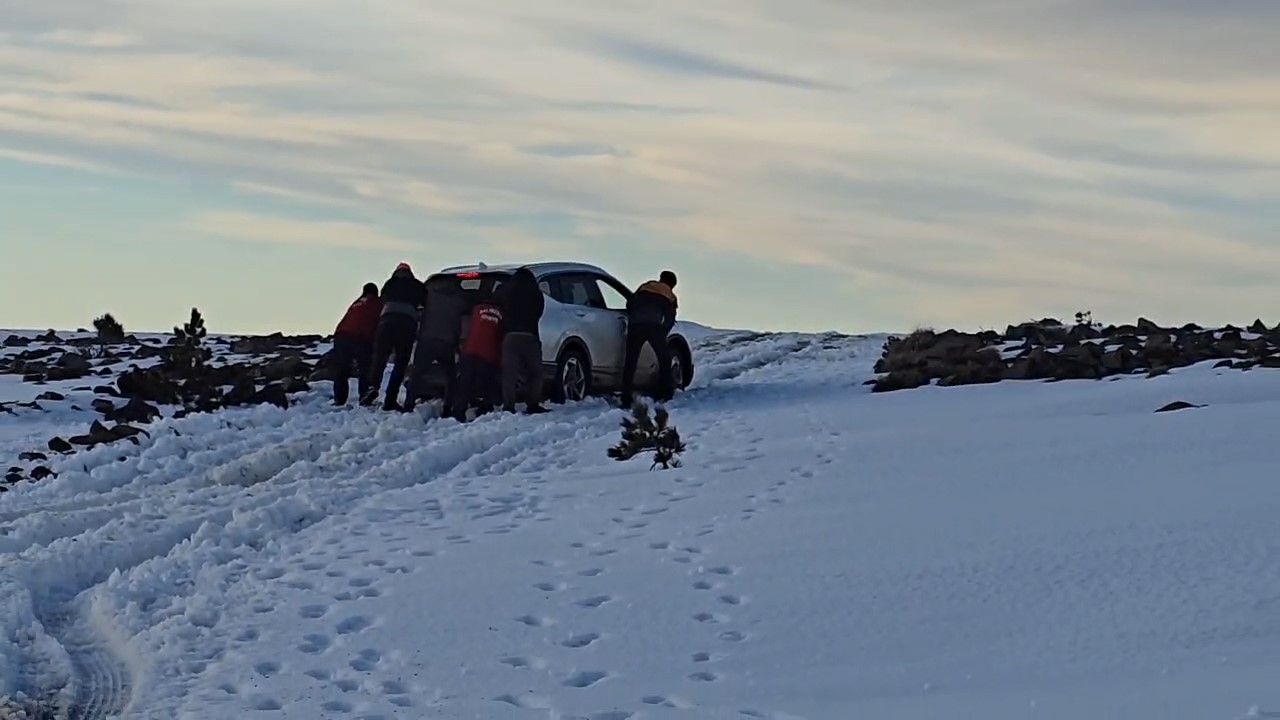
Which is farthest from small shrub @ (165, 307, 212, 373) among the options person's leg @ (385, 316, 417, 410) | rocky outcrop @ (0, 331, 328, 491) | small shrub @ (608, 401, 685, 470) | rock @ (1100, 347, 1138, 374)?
rock @ (1100, 347, 1138, 374)

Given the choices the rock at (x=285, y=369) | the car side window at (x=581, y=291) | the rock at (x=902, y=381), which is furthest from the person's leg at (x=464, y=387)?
the rock at (x=285, y=369)

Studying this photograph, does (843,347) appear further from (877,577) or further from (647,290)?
(877,577)

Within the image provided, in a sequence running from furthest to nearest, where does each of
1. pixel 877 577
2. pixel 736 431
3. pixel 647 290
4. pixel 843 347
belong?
pixel 843 347, pixel 647 290, pixel 736 431, pixel 877 577

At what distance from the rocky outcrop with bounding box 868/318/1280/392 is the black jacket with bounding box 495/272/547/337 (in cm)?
433

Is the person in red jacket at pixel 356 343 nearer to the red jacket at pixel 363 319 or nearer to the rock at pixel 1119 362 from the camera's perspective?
the red jacket at pixel 363 319

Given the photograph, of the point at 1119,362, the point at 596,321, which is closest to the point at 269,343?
the point at 596,321

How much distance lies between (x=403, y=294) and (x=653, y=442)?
21.9 feet

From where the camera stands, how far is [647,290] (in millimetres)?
18688

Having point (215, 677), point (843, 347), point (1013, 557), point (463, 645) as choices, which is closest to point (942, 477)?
point (1013, 557)

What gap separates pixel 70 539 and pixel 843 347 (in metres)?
20.5

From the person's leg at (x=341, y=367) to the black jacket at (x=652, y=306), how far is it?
3329mm

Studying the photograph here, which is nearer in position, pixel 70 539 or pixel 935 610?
pixel 935 610

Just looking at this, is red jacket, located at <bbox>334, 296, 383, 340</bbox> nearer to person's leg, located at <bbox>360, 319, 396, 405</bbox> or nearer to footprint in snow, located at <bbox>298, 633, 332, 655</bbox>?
person's leg, located at <bbox>360, 319, 396, 405</bbox>

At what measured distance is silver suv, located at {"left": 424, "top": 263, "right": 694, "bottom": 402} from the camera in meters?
17.5
